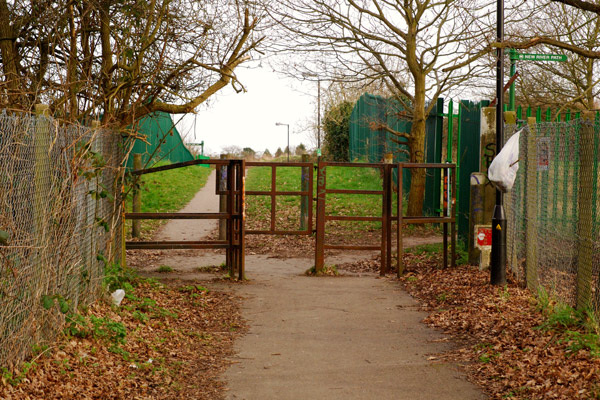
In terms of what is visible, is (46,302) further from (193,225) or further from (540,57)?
(193,225)

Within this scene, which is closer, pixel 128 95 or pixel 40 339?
pixel 40 339

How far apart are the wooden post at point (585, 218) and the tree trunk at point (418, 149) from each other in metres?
9.94

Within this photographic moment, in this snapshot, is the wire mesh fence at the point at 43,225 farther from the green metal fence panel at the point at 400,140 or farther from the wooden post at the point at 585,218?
the green metal fence panel at the point at 400,140

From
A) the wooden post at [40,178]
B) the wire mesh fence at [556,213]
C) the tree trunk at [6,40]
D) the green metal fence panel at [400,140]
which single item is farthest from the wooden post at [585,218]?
the green metal fence panel at [400,140]

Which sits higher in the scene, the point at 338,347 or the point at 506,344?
the point at 506,344

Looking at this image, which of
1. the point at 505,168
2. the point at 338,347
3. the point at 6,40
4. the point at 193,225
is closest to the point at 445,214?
the point at 505,168

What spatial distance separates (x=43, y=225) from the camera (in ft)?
19.4

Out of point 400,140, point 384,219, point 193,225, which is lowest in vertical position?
point 193,225

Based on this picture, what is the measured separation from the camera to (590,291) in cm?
665

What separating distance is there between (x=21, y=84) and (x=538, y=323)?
7.13 metres

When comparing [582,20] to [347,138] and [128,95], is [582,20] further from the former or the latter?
[347,138]

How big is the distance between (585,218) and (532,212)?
6.76 ft

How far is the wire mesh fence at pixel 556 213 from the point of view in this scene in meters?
6.84

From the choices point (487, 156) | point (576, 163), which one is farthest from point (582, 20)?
point (576, 163)
